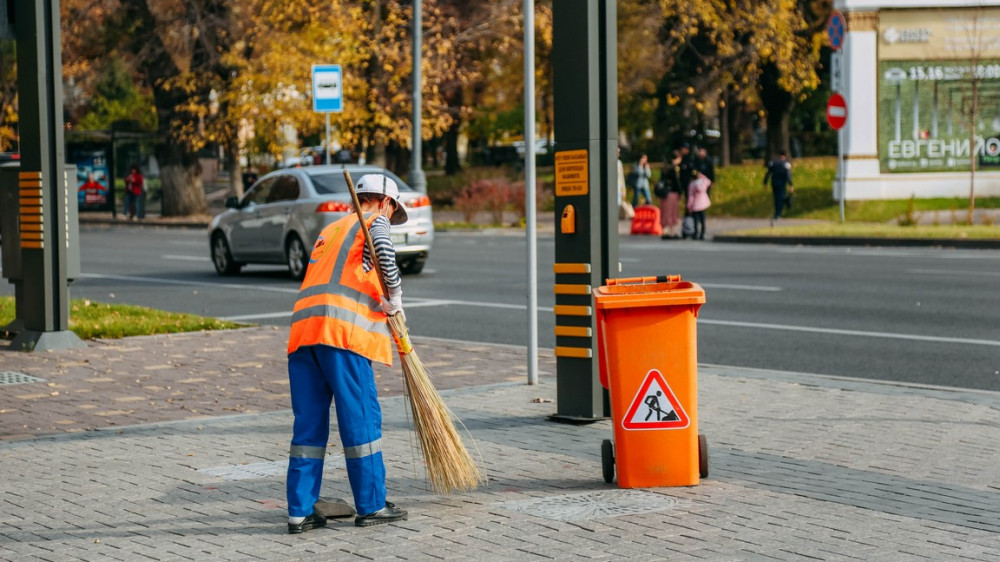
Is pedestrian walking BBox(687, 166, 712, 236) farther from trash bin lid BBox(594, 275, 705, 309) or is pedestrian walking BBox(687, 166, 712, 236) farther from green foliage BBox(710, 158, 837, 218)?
trash bin lid BBox(594, 275, 705, 309)

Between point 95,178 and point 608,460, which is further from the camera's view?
point 95,178

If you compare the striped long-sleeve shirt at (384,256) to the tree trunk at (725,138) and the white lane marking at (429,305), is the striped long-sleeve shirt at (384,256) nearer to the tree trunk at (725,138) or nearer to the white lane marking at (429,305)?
the white lane marking at (429,305)

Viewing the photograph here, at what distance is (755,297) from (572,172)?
8.34 metres

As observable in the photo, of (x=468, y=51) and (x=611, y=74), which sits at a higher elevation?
(x=468, y=51)

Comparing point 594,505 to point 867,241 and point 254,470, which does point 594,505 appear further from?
point 867,241

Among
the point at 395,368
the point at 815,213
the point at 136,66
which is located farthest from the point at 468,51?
the point at 395,368

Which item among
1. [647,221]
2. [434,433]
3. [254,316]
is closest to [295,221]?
[254,316]

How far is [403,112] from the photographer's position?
39781 mm

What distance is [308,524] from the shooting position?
6.12m

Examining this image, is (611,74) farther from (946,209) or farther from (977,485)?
(946,209)

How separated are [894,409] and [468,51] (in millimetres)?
38780

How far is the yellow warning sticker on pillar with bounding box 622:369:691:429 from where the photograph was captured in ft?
22.5

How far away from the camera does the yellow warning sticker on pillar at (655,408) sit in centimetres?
687

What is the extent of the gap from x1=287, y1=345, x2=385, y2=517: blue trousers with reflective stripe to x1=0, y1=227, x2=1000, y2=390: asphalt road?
562 cm
